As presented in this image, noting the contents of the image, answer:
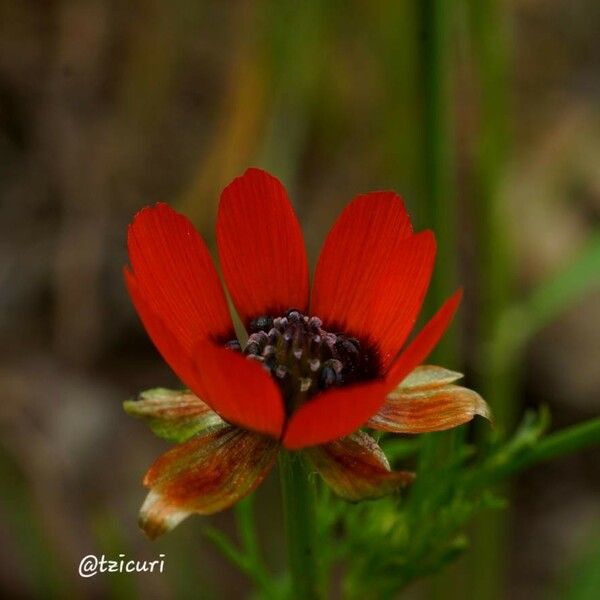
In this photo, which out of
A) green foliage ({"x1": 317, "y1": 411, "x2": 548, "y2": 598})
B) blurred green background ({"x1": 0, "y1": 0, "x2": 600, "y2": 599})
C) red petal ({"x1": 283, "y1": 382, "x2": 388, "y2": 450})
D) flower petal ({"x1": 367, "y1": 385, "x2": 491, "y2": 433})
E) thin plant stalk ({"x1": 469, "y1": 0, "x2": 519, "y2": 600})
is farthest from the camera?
blurred green background ({"x1": 0, "y1": 0, "x2": 600, "y2": 599})

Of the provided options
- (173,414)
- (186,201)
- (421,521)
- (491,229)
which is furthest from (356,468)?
(186,201)

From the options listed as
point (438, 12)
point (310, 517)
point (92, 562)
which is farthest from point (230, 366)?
point (92, 562)

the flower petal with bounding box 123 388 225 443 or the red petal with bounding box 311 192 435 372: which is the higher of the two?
the red petal with bounding box 311 192 435 372

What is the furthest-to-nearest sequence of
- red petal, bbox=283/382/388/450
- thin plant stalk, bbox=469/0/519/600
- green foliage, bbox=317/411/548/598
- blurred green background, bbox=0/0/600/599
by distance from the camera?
blurred green background, bbox=0/0/600/599 < thin plant stalk, bbox=469/0/519/600 < green foliage, bbox=317/411/548/598 < red petal, bbox=283/382/388/450

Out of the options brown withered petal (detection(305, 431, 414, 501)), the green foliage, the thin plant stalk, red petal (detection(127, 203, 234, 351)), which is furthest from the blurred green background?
brown withered petal (detection(305, 431, 414, 501))

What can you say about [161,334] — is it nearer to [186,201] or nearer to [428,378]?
[428,378]

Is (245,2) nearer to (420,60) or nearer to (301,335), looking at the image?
(420,60)

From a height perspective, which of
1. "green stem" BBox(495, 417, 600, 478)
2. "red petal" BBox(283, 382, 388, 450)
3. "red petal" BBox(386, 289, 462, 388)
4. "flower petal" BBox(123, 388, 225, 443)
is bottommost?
"green stem" BBox(495, 417, 600, 478)

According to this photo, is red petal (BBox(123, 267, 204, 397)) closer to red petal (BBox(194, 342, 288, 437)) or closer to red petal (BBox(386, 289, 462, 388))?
red petal (BBox(194, 342, 288, 437))
